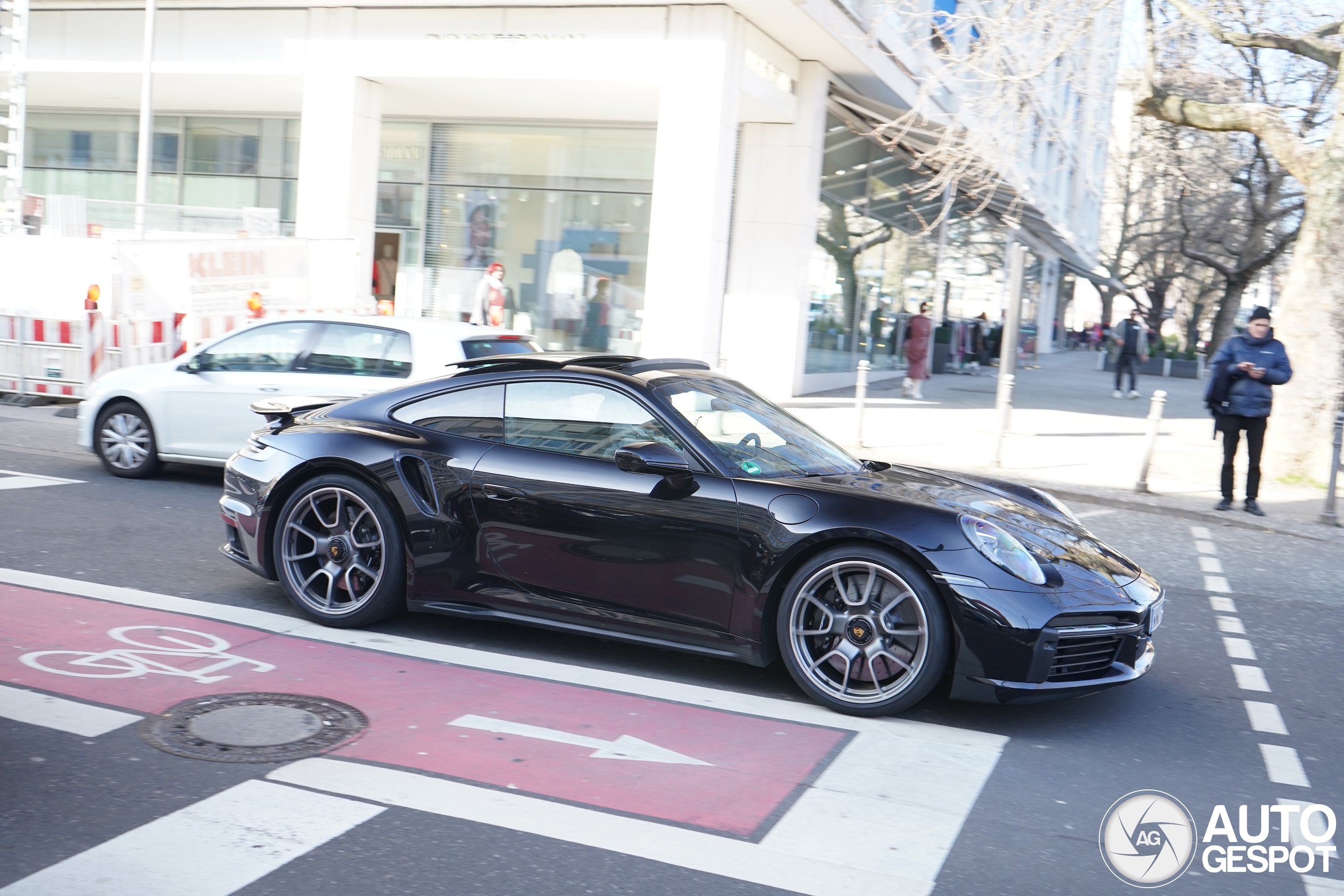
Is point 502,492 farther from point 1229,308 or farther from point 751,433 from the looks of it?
point 1229,308

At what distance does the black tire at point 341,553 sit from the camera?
5.77 metres

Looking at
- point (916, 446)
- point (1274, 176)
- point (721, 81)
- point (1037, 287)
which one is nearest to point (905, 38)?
point (721, 81)

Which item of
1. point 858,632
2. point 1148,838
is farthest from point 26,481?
point 1148,838

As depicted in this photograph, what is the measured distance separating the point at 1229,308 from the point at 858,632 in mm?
39049

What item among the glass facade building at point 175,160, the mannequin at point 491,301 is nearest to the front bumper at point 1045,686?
the mannequin at point 491,301

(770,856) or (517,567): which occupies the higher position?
(517,567)

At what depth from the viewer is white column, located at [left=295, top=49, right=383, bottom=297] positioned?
1995cm

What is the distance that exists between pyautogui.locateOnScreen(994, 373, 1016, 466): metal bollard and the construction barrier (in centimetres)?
998

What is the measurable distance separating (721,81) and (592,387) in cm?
1281

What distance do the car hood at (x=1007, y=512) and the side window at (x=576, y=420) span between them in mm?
838

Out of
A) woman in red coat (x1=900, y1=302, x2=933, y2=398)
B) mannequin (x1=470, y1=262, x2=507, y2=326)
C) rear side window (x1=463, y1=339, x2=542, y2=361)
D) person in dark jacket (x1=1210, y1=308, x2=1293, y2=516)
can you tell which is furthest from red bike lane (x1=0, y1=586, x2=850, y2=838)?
woman in red coat (x1=900, y1=302, x2=933, y2=398)

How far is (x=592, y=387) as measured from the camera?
18.6ft

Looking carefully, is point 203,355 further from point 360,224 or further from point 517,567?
point 360,224

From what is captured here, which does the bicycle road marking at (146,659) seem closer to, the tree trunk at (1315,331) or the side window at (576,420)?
the side window at (576,420)
